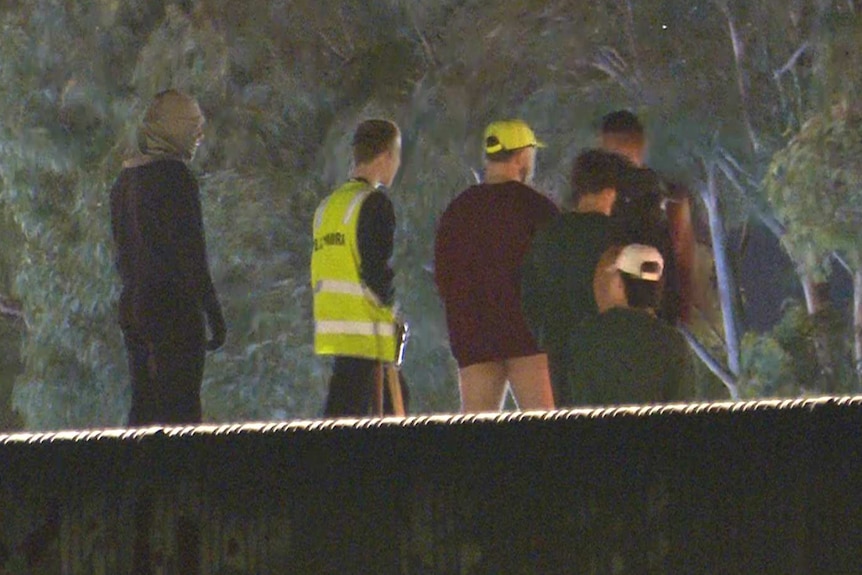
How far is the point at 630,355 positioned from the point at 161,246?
2.14 metres

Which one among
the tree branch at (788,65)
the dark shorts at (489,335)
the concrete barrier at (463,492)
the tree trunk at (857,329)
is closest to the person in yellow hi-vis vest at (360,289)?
the dark shorts at (489,335)

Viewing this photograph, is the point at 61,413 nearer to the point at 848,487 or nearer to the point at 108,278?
the point at 108,278

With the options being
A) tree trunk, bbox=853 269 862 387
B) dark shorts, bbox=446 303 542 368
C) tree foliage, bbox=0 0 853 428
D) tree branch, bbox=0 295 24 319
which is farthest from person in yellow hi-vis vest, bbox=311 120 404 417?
tree branch, bbox=0 295 24 319

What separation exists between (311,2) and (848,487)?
12.4 meters

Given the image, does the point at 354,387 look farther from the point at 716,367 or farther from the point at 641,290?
the point at 716,367

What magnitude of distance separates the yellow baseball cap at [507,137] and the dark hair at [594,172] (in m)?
0.41

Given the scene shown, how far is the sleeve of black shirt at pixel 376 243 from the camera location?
6.77 m

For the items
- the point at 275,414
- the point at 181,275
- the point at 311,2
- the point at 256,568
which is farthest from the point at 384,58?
the point at 256,568

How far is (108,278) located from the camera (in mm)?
14391

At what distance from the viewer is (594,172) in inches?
247

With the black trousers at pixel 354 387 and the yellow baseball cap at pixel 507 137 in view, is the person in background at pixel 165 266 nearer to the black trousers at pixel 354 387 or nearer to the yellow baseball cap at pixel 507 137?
the black trousers at pixel 354 387

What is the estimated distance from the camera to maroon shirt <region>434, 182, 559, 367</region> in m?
6.77

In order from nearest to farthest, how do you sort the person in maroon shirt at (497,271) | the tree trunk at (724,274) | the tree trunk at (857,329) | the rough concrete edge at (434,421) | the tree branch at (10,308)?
the rough concrete edge at (434,421) → the person in maroon shirt at (497,271) → the tree trunk at (857,329) → the tree trunk at (724,274) → the tree branch at (10,308)

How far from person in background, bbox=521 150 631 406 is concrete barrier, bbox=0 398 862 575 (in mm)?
3341
